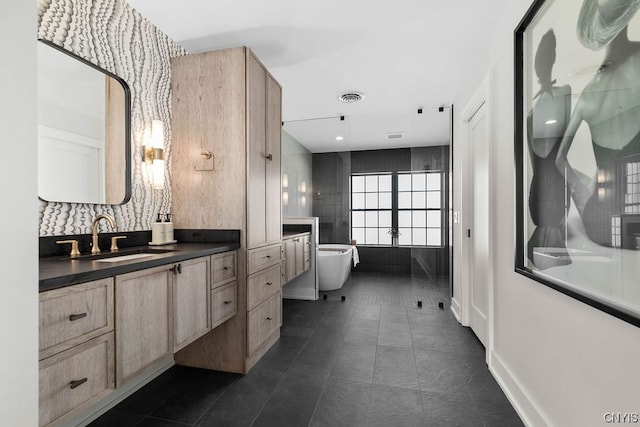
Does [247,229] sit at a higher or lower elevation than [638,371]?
higher

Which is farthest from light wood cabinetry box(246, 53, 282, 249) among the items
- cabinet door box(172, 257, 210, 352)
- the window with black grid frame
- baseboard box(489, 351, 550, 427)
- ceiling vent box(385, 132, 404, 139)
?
the window with black grid frame

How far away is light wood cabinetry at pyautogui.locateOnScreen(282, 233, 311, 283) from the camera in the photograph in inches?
131

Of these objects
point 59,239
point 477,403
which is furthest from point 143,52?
point 477,403

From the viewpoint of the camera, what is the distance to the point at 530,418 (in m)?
1.55

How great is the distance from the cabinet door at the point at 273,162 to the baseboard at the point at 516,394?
187 cm

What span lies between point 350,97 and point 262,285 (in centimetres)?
229

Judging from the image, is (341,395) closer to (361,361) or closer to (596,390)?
(361,361)

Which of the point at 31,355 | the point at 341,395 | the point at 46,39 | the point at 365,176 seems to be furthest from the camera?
the point at 365,176

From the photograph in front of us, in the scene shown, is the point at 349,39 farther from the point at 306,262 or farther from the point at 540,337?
the point at 306,262

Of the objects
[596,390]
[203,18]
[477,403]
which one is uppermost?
[203,18]

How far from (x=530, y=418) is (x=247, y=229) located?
6.38ft

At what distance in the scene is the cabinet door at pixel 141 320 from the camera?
125cm

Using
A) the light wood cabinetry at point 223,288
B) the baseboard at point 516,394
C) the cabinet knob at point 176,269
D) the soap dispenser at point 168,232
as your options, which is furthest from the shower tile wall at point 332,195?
the cabinet knob at point 176,269

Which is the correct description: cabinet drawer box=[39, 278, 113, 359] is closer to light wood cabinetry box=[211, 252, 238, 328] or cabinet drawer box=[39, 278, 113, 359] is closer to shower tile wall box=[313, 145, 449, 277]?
light wood cabinetry box=[211, 252, 238, 328]
